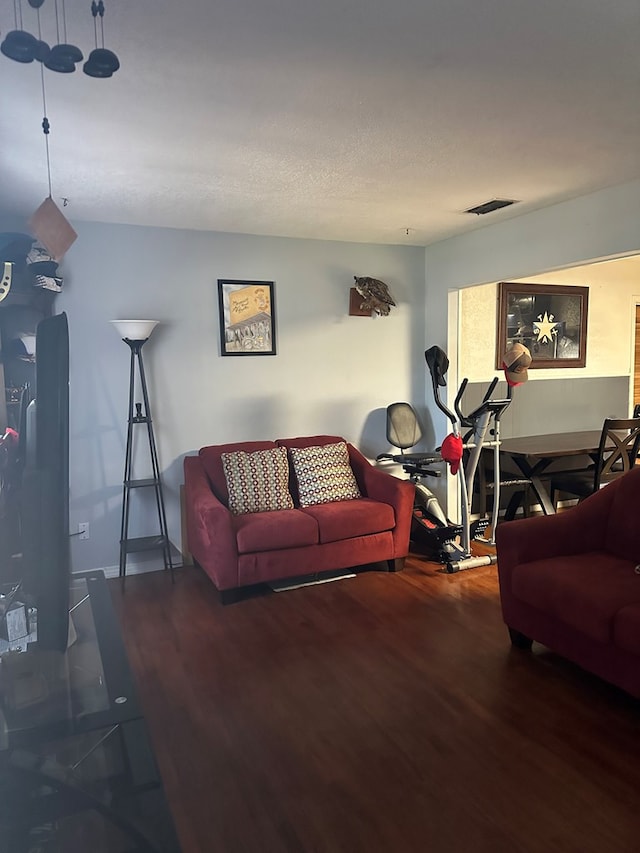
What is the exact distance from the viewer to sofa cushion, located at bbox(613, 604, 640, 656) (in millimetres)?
2420

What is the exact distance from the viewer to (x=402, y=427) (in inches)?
199

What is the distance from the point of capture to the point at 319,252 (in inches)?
193

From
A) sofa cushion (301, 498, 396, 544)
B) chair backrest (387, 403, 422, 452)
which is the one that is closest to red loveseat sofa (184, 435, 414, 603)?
sofa cushion (301, 498, 396, 544)

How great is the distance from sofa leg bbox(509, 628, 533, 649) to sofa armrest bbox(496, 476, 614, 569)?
0.33m

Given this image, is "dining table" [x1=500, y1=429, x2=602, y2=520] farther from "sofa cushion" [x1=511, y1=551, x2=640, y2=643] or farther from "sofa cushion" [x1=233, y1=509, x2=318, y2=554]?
"sofa cushion" [x1=233, y1=509, x2=318, y2=554]

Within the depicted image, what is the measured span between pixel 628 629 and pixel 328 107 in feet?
7.58

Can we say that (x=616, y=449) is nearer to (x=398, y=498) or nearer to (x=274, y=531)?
(x=398, y=498)

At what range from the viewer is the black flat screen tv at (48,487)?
1.49 meters

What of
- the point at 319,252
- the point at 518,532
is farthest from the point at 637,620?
the point at 319,252

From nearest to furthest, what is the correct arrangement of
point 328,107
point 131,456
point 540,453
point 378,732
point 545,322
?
point 328,107, point 378,732, point 131,456, point 540,453, point 545,322

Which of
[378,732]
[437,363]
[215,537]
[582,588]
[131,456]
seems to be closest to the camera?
[378,732]

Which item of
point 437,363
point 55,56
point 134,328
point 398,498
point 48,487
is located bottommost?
point 398,498

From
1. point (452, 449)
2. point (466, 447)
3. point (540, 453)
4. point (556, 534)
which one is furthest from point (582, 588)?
point (540, 453)

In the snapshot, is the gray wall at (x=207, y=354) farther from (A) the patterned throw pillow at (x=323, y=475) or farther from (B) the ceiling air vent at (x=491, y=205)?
(B) the ceiling air vent at (x=491, y=205)
